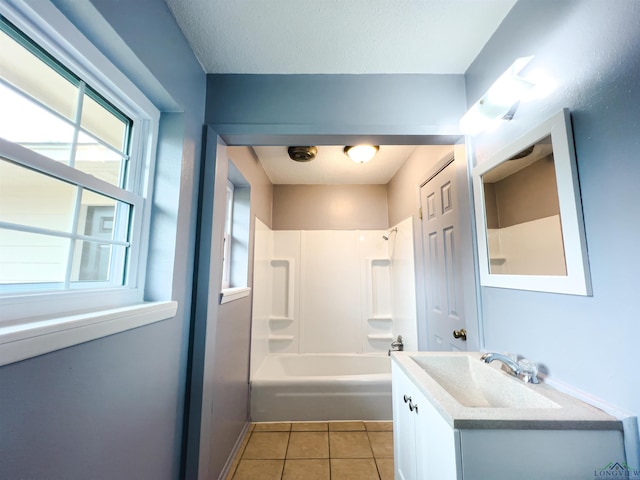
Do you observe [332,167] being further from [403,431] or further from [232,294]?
[403,431]

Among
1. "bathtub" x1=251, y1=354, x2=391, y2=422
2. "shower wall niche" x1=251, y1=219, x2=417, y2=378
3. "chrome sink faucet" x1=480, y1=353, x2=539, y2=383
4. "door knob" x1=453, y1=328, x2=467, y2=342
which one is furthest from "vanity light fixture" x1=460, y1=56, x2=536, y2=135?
"bathtub" x1=251, y1=354, x2=391, y2=422

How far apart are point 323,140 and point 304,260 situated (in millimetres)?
1933

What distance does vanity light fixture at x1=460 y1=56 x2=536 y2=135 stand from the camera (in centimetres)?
102

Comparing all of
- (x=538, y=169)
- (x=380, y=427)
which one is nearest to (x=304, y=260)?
(x=380, y=427)

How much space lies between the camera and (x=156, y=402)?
1.08 m

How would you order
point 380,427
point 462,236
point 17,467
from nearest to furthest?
point 17,467
point 462,236
point 380,427

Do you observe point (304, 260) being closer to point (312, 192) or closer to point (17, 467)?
point (312, 192)

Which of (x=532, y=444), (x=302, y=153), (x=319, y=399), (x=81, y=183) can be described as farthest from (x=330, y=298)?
(x=81, y=183)

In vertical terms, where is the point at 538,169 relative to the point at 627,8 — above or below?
below

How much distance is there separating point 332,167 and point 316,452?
101 inches

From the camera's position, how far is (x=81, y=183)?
2.85ft

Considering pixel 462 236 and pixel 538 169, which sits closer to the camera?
pixel 538 169

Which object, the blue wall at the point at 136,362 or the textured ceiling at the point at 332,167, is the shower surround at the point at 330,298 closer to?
the textured ceiling at the point at 332,167

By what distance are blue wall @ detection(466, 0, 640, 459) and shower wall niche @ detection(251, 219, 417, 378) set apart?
2041mm
